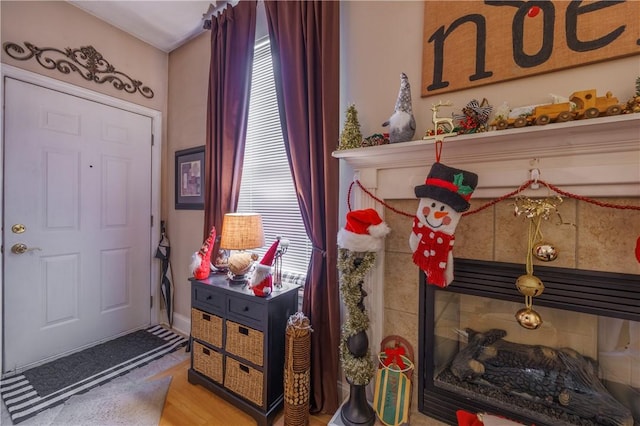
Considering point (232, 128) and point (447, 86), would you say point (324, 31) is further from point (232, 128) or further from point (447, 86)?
point (232, 128)

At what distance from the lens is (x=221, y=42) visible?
85.2 inches

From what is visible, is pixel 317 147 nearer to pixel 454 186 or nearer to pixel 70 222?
pixel 454 186

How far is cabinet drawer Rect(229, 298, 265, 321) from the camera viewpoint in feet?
5.12

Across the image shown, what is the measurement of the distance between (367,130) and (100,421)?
2315mm

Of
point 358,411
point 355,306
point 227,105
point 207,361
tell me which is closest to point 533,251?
point 355,306

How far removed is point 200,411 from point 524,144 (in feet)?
7.31

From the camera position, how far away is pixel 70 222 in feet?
7.34

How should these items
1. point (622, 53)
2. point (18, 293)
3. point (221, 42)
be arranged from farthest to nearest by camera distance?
point (221, 42) → point (18, 293) → point (622, 53)

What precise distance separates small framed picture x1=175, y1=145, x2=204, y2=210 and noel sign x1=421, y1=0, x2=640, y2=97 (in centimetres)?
202

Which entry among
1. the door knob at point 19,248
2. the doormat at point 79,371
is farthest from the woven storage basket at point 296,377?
the door knob at point 19,248

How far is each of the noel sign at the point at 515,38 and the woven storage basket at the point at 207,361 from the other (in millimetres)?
2037

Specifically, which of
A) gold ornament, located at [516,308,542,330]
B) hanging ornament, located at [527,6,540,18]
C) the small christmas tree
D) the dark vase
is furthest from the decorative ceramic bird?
the dark vase

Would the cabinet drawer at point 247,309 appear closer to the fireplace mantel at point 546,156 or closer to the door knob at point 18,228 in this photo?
the fireplace mantel at point 546,156

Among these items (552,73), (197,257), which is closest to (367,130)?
(552,73)
